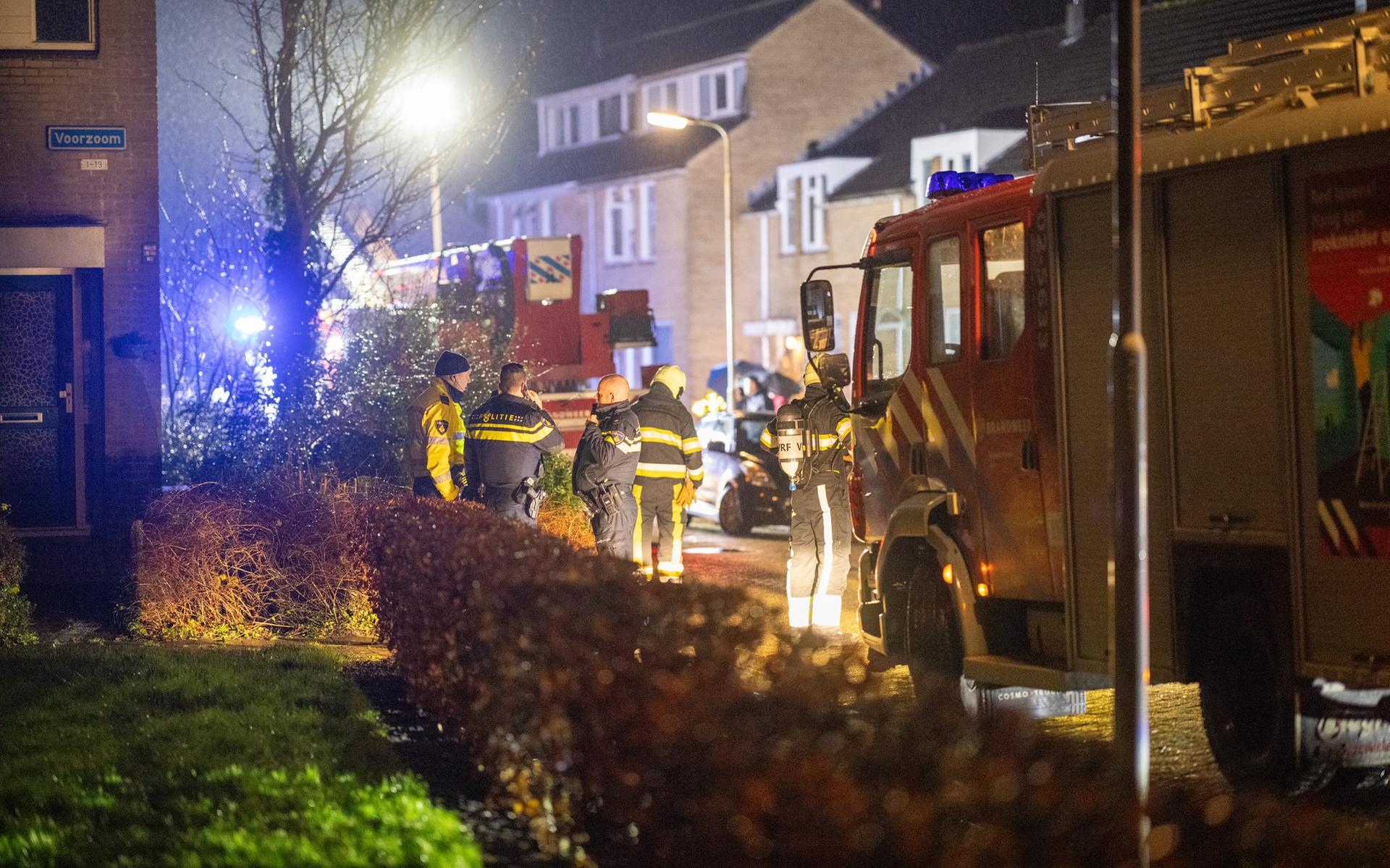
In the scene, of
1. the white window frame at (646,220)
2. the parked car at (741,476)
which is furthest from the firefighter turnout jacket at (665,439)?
the white window frame at (646,220)

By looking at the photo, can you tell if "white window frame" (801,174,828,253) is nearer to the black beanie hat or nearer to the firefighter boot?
the black beanie hat

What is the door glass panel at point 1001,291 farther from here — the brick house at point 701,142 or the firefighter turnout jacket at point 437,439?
the brick house at point 701,142

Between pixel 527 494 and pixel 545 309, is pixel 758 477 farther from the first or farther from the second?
pixel 527 494

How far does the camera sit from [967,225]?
29.8ft

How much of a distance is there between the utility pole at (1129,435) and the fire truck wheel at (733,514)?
594 inches

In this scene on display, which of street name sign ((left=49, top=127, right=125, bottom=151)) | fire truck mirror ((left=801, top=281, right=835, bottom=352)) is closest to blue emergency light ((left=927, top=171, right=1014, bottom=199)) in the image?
fire truck mirror ((left=801, top=281, right=835, bottom=352))

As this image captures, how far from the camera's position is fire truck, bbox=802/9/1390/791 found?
21.4 ft

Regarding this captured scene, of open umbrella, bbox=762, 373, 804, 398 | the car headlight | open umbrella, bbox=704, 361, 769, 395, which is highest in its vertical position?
open umbrella, bbox=704, 361, 769, 395

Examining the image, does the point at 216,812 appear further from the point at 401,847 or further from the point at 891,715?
the point at 891,715

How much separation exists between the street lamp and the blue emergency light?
29.7 feet

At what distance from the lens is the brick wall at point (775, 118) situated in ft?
161

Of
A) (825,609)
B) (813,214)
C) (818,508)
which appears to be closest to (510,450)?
(818,508)

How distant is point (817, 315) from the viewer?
10211 mm

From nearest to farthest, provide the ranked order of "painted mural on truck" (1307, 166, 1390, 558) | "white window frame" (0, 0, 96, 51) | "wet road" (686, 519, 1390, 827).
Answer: "painted mural on truck" (1307, 166, 1390, 558) → "wet road" (686, 519, 1390, 827) → "white window frame" (0, 0, 96, 51)
